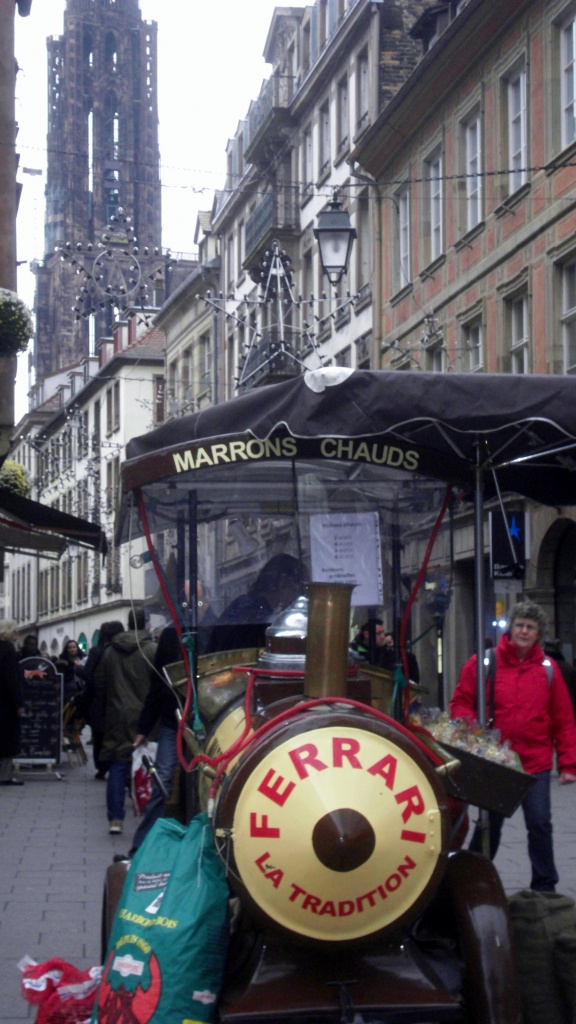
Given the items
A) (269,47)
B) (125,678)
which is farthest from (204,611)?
(269,47)

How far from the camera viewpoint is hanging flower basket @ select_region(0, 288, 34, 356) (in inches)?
572

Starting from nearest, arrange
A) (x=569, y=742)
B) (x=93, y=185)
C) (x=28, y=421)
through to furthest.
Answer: (x=569, y=742), (x=28, y=421), (x=93, y=185)

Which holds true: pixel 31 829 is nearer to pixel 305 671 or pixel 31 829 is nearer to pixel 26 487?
pixel 26 487

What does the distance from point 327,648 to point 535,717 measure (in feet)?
11.1

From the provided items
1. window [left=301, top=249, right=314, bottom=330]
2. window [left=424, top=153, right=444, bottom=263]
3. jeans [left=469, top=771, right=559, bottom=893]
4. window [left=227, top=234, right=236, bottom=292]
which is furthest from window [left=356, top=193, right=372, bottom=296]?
jeans [left=469, top=771, right=559, bottom=893]

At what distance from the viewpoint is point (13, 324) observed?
1460 centimetres

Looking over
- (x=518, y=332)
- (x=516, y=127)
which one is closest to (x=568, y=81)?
(x=516, y=127)

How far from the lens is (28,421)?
84.4 metres

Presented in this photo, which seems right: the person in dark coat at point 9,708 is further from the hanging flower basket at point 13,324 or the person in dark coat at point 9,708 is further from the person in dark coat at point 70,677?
the person in dark coat at point 70,677

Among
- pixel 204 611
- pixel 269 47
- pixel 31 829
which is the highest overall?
pixel 269 47

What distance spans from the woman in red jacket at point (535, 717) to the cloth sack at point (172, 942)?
11.4ft

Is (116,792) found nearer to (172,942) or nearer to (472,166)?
(172,942)

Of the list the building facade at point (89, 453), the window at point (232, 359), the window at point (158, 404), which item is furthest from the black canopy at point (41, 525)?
the window at point (158, 404)

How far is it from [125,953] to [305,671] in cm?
110
